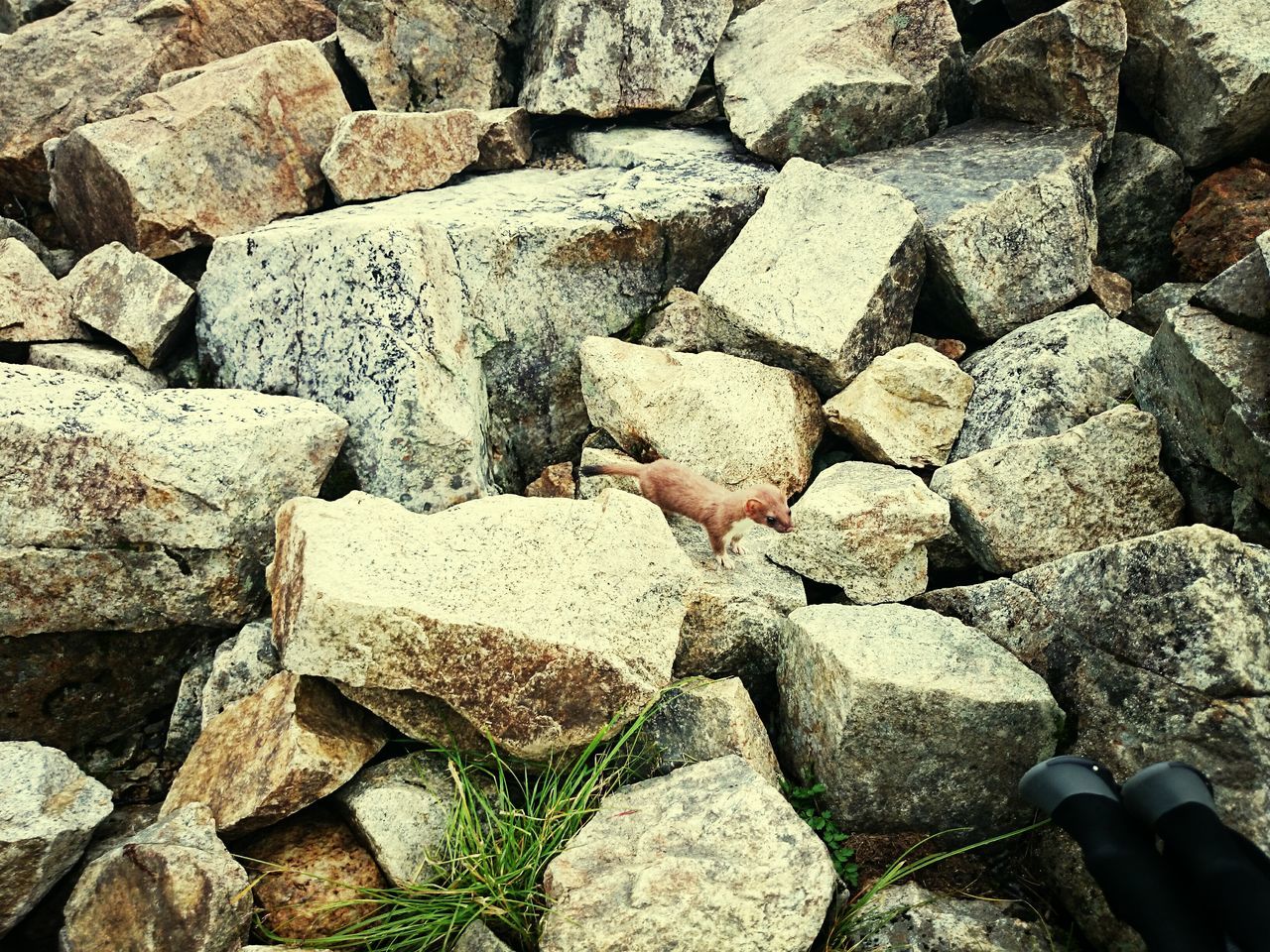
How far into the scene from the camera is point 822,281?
5.75 m

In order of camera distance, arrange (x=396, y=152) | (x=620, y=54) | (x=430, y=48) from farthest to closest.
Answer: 1. (x=430, y=48)
2. (x=620, y=54)
3. (x=396, y=152)

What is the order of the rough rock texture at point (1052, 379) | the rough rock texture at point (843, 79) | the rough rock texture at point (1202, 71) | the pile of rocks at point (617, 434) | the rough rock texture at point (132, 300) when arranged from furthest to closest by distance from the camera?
the rough rock texture at point (843, 79) < the rough rock texture at point (1202, 71) < the rough rock texture at point (132, 300) < the rough rock texture at point (1052, 379) < the pile of rocks at point (617, 434)

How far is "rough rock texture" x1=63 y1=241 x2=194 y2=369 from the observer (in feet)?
18.4

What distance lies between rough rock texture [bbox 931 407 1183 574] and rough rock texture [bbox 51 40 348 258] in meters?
4.65

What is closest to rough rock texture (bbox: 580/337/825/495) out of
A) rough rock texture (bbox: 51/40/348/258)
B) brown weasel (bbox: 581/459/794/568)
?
brown weasel (bbox: 581/459/794/568)

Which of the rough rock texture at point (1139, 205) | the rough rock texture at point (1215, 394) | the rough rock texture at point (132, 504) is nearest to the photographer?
the rough rock texture at point (1215, 394)

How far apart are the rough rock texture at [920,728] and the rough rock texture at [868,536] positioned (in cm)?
66

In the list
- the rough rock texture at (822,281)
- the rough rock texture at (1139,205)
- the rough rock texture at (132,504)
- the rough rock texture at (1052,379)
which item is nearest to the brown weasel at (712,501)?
the rough rock texture at (822,281)

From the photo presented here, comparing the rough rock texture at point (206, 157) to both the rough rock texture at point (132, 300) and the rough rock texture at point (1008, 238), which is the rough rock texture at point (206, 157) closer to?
the rough rock texture at point (132, 300)

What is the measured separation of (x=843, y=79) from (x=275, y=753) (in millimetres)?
5358

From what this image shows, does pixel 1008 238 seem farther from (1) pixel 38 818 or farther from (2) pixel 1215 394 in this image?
(1) pixel 38 818

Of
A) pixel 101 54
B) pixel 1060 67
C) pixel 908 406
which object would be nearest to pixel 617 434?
pixel 908 406

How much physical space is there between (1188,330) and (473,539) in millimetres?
3470

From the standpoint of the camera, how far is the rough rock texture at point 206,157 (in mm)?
6016
